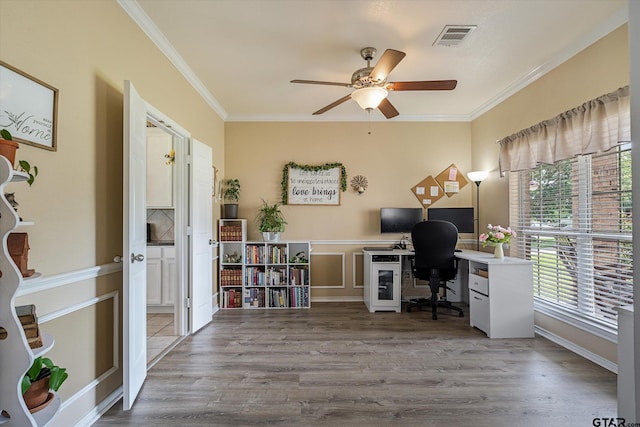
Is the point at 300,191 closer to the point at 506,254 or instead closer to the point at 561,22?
the point at 506,254

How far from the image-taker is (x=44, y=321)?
63.3 inches

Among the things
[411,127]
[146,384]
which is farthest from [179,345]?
[411,127]

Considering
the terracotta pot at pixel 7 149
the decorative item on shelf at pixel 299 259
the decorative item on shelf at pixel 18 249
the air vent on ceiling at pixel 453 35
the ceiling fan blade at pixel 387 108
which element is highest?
the air vent on ceiling at pixel 453 35

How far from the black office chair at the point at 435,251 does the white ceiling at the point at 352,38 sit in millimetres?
1700

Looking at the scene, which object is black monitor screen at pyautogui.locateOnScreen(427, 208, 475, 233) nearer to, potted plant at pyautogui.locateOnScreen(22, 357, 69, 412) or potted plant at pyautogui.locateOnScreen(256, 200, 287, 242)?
potted plant at pyautogui.locateOnScreen(256, 200, 287, 242)

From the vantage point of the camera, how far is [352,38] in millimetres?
2725

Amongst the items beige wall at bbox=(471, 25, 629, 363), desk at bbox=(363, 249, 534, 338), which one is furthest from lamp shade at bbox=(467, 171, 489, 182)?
desk at bbox=(363, 249, 534, 338)

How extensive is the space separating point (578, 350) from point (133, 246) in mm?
3861

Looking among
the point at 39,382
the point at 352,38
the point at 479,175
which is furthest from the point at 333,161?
the point at 39,382

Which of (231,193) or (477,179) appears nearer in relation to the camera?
(477,179)

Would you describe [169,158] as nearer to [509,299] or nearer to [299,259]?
[299,259]

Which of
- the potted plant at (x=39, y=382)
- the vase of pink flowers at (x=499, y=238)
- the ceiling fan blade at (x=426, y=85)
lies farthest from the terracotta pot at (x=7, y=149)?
the vase of pink flowers at (x=499, y=238)

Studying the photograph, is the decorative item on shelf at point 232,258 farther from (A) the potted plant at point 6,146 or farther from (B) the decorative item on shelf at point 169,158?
(A) the potted plant at point 6,146

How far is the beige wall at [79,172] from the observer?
155 cm
